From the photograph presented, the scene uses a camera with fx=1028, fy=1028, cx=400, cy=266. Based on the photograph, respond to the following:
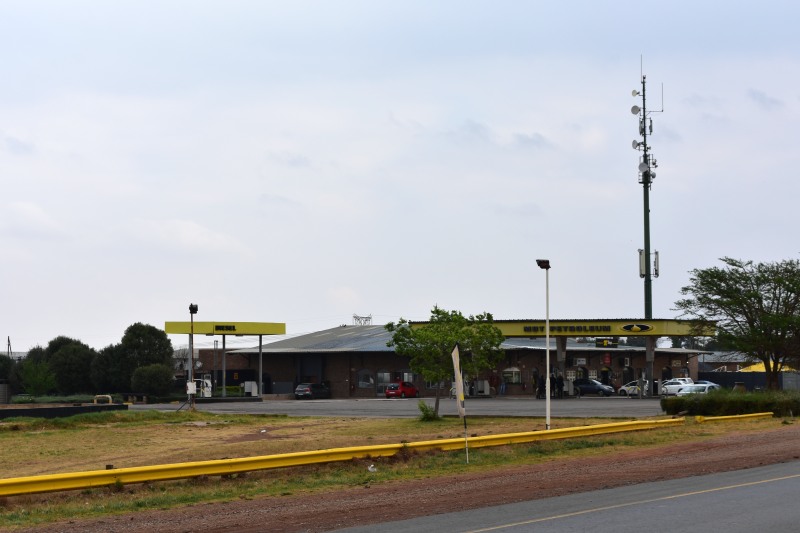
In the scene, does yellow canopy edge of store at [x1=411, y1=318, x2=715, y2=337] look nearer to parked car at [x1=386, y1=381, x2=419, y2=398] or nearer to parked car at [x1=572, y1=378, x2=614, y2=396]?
parked car at [x1=386, y1=381, x2=419, y2=398]

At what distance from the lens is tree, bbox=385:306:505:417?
127ft

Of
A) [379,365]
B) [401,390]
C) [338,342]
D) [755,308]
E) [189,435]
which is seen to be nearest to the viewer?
[189,435]

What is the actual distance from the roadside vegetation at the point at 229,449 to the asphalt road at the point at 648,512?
456 cm

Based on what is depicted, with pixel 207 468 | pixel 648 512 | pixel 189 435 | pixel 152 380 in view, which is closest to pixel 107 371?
pixel 152 380

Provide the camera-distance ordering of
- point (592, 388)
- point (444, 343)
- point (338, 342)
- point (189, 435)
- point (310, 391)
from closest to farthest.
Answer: point (189, 435)
point (444, 343)
point (592, 388)
point (310, 391)
point (338, 342)

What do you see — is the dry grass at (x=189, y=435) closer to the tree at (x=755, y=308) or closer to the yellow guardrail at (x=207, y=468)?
the yellow guardrail at (x=207, y=468)

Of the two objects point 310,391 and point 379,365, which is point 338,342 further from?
point 310,391

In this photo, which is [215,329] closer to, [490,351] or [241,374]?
[241,374]

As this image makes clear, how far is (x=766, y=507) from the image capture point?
14000mm

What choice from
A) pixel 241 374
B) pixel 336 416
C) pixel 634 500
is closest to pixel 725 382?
pixel 241 374

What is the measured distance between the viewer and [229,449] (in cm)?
2758

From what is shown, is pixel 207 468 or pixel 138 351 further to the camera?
pixel 138 351

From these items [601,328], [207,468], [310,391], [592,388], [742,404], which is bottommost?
[310,391]

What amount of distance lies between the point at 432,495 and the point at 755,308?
44.9 meters
